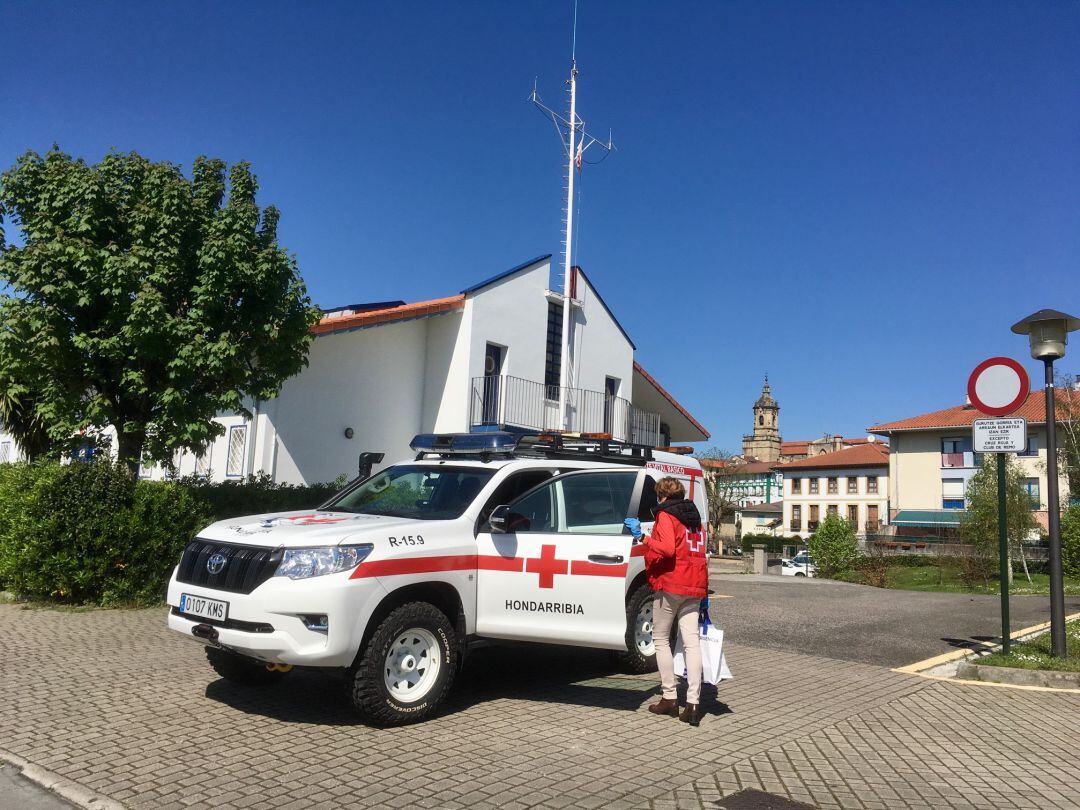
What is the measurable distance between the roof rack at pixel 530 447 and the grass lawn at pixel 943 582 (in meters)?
16.5

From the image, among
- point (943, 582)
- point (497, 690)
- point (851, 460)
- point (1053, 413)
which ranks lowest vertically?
point (943, 582)

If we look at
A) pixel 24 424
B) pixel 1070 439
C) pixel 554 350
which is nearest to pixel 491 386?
pixel 554 350

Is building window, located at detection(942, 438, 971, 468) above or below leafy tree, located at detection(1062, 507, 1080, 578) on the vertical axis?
above

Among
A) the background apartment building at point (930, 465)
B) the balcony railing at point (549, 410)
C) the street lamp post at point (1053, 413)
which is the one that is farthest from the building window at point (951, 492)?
the street lamp post at point (1053, 413)

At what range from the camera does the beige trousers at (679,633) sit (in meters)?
6.15

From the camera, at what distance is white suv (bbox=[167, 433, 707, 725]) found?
218 inches

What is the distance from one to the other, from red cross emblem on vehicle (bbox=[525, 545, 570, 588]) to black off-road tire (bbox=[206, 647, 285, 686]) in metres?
2.33

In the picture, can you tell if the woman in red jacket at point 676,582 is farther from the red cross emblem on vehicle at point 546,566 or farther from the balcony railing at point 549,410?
the balcony railing at point 549,410

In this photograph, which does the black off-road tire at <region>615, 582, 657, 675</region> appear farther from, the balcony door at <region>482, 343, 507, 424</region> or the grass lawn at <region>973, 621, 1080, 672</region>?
the balcony door at <region>482, 343, 507, 424</region>

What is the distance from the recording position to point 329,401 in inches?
684

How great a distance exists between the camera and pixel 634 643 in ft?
24.8

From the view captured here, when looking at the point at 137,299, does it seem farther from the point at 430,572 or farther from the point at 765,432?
the point at 765,432

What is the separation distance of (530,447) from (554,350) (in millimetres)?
15096

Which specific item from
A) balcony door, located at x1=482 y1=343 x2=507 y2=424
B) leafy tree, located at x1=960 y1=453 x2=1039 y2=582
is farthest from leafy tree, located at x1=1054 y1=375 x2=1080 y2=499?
balcony door, located at x1=482 y1=343 x2=507 y2=424
